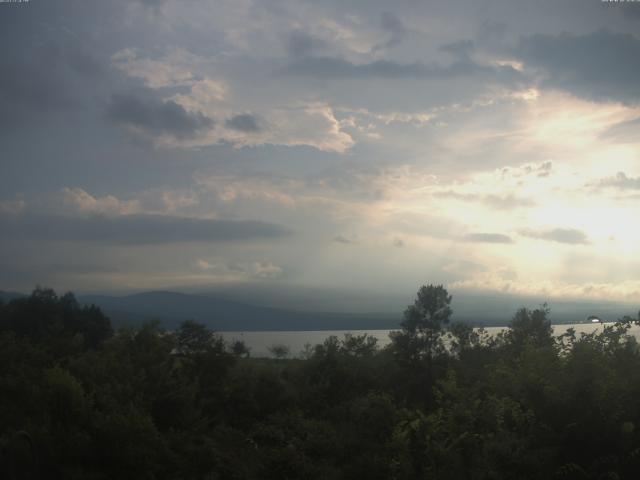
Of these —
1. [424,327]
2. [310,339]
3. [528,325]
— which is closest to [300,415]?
[424,327]

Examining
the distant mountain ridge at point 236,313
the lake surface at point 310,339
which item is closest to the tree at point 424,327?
the lake surface at point 310,339

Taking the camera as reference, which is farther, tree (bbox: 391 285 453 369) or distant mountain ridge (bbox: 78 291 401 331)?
distant mountain ridge (bbox: 78 291 401 331)

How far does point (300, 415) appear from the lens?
82.8 feet

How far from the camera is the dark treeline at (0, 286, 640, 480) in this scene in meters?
13.3

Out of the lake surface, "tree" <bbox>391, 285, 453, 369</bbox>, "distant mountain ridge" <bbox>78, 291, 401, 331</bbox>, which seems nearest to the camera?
the lake surface

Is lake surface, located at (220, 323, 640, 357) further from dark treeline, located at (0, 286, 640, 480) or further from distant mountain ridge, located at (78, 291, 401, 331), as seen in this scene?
distant mountain ridge, located at (78, 291, 401, 331)

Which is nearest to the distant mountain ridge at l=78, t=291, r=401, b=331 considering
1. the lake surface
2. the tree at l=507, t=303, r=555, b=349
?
the lake surface

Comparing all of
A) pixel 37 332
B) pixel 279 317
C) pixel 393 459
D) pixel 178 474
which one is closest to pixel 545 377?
pixel 393 459

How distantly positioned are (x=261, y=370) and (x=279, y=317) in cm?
10060

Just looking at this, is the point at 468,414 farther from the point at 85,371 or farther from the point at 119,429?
the point at 85,371

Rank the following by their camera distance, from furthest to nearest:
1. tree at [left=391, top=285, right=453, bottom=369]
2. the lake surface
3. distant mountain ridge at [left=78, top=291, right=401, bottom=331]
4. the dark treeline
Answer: distant mountain ridge at [left=78, top=291, right=401, bottom=331] → tree at [left=391, top=285, right=453, bottom=369] → the lake surface → the dark treeline

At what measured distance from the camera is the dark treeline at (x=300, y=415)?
13344mm

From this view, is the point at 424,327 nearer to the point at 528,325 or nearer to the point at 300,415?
the point at 528,325

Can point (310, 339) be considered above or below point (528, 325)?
below
